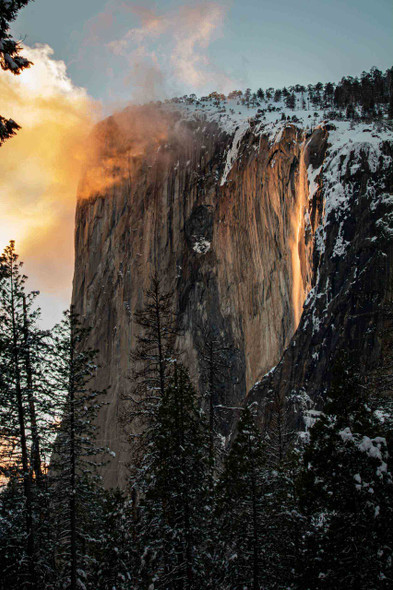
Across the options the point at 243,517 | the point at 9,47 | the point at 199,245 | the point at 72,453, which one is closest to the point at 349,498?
the point at 243,517

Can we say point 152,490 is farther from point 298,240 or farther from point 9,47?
point 298,240

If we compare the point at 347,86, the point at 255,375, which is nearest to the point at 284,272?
the point at 255,375

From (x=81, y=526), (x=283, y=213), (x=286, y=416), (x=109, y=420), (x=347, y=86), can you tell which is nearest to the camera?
(x=81, y=526)

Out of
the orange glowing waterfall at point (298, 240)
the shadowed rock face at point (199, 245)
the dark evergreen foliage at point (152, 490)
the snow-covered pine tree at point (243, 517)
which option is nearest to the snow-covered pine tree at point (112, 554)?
the dark evergreen foliage at point (152, 490)

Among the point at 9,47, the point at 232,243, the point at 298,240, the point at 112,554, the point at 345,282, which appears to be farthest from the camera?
the point at 232,243

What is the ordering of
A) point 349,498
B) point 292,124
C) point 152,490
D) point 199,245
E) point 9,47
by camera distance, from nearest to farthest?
1. point 9,47
2. point 349,498
3. point 152,490
4. point 292,124
5. point 199,245

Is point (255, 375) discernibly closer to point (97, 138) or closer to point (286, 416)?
point (286, 416)

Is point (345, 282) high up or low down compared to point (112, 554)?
up
